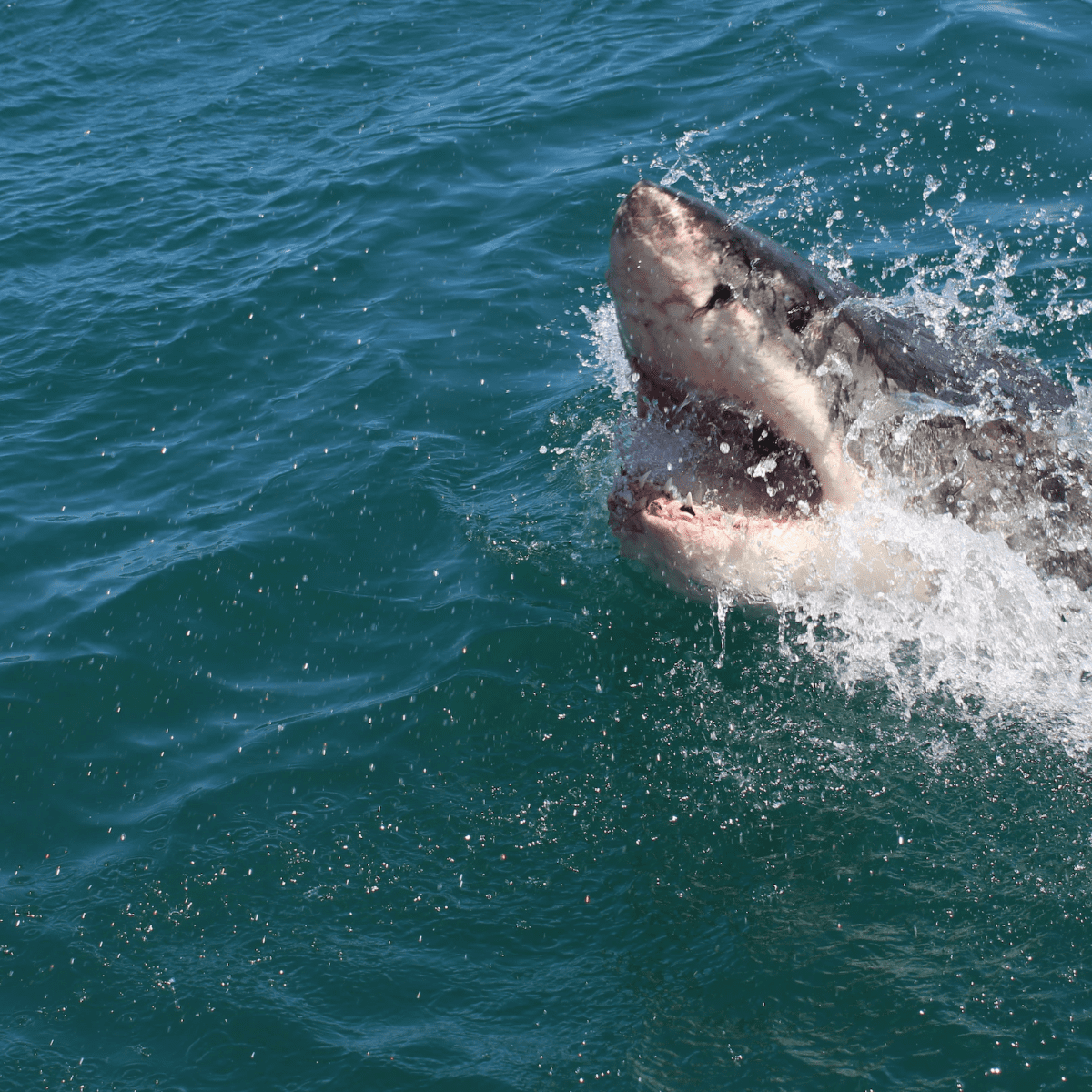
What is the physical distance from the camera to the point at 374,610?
20.4 feet

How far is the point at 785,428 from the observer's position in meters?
4.42

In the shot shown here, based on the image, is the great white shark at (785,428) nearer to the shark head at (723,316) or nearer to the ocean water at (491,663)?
the shark head at (723,316)

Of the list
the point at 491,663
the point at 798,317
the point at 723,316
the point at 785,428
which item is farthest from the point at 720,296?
the point at 491,663

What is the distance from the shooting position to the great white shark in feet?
14.0

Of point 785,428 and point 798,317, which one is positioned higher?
point 798,317

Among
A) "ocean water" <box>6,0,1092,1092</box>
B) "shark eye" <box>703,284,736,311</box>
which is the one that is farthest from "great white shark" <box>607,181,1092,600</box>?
"ocean water" <box>6,0,1092,1092</box>

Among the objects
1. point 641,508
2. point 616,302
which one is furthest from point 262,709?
point 616,302

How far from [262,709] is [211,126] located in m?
8.11

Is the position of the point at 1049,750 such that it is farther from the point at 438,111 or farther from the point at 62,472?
the point at 438,111

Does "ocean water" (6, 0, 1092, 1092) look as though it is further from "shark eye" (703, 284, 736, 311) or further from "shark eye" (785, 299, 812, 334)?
"shark eye" (703, 284, 736, 311)

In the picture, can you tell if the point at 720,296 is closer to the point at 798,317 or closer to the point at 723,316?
the point at 723,316

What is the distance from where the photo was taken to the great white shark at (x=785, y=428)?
4.28m

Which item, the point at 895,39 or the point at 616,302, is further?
the point at 895,39

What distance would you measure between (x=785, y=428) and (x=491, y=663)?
6.35ft
